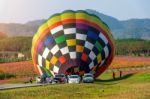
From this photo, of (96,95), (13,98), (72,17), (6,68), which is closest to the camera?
(13,98)

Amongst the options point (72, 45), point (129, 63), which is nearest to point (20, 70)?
point (129, 63)

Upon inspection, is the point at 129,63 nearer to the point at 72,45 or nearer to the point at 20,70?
the point at 20,70

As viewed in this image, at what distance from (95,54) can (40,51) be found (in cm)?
543

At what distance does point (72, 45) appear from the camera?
42188 millimetres

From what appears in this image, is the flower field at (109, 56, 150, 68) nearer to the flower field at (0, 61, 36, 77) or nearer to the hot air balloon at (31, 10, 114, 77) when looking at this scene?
the flower field at (0, 61, 36, 77)

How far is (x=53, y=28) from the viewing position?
43875 millimetres

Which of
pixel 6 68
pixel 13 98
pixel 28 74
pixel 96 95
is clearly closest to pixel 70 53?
pixel 96 95

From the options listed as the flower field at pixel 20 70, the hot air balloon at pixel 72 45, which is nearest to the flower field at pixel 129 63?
the flower field at pixel 20 70

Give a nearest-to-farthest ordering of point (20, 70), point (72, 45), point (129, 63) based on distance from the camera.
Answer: point (72, 45) → point (20, 70) → point (129, 63)

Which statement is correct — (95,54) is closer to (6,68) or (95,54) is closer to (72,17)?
(72,17)

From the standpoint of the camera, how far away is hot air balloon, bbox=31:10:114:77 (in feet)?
137

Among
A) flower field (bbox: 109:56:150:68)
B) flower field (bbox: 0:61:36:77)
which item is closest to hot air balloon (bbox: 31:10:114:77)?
flower field (bbox: 0:61:36:77)

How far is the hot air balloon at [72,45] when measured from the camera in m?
41.9

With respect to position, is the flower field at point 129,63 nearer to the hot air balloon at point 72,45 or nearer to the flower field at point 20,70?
the flower field at point 20,70
